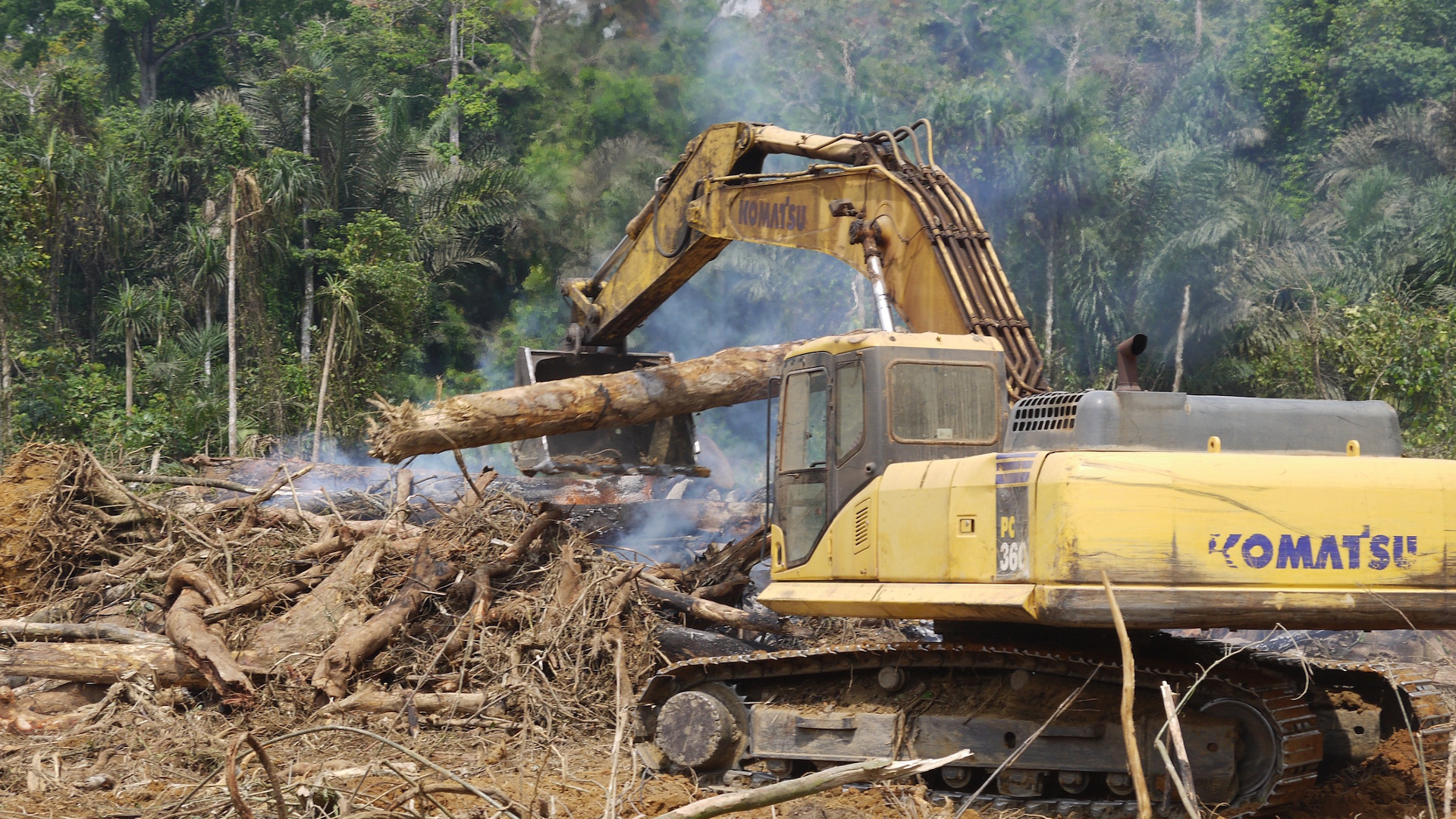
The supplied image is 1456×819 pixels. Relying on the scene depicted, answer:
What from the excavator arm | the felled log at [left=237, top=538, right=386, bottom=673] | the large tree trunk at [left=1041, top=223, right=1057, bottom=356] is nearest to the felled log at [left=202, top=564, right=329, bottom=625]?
the felled log at [left=237, top=538, right=386, bottom=673]

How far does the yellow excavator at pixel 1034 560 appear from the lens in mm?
5430

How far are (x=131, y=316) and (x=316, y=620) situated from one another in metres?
17.1

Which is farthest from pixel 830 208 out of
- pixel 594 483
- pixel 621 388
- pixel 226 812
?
pixel 594 483

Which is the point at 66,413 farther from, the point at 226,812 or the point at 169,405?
the point at 226,812

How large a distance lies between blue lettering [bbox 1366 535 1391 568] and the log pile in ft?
15.0

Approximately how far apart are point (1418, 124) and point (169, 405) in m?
24.7

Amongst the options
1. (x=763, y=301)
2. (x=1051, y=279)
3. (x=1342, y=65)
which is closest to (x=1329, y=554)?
(x=1051, y=279)

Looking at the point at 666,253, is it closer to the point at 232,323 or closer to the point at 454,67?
the point at 232,323

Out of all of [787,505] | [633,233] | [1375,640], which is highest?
[633,233]

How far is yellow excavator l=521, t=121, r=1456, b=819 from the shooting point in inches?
214

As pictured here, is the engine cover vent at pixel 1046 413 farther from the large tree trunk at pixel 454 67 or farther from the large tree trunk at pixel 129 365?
the large tree trunk at pixel 454 67

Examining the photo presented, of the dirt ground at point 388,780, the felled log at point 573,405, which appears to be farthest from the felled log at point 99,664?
the felled log at point 573,405

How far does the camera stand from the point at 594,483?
15.0 metres

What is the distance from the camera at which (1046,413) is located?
5.99m
